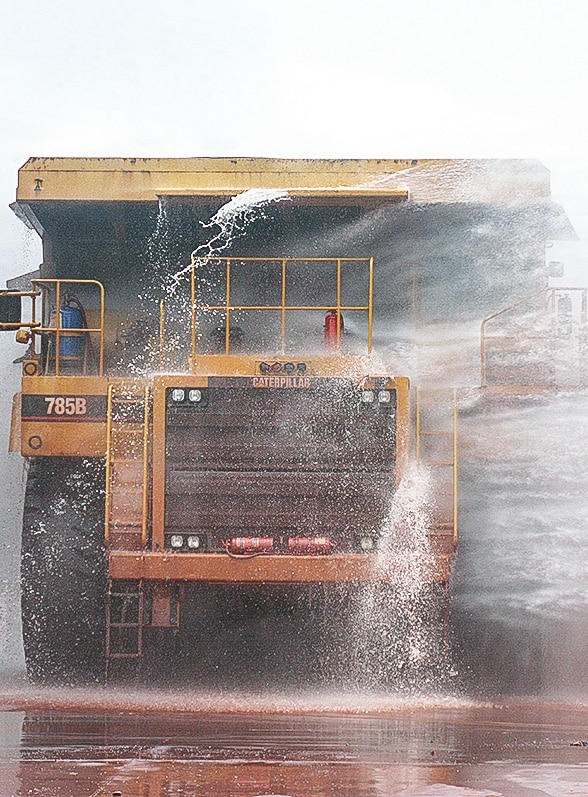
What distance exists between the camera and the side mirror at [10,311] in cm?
833

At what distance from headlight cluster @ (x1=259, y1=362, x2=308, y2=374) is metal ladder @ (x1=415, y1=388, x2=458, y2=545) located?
0.78m

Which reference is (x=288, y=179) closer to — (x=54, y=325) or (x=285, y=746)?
(x=54, y=325)

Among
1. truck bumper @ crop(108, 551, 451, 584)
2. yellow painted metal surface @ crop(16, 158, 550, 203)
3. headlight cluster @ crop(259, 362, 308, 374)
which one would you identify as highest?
yellow painted metal surface @ crop(16, 158, 550, 203)

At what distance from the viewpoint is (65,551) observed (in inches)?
346

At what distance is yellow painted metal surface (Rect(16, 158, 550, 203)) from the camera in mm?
9258

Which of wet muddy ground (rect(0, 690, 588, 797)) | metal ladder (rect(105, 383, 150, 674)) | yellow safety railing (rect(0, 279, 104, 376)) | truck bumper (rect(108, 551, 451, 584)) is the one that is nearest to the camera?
wet muddy ground (rect(0, 690, 588, 797))

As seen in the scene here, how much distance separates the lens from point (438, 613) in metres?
8.23

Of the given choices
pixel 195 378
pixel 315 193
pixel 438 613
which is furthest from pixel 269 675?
pixel 315 193

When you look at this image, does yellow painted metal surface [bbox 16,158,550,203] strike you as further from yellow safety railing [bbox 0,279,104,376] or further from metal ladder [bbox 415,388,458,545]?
metal ladder [bbox 415,388,458,545]

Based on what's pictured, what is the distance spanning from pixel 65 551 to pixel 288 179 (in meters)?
2.90

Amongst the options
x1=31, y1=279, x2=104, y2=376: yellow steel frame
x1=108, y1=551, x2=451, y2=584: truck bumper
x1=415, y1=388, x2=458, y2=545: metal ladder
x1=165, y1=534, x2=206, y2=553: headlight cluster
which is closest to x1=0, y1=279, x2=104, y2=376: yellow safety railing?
x1=31, y1=279, x2=104, y2=376: yellow steel frame

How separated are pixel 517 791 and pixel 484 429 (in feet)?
12.8

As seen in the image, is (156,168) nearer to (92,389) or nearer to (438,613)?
(92,389)

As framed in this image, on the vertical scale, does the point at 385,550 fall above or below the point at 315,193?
below
